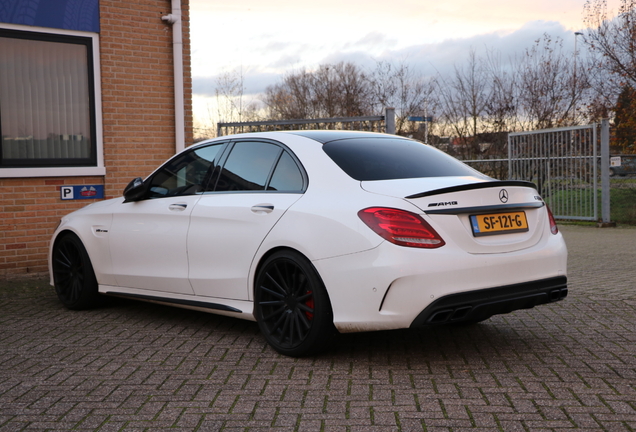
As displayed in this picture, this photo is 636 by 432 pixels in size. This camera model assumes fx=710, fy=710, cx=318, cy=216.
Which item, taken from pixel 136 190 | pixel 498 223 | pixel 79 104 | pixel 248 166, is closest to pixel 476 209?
pixel 498 223

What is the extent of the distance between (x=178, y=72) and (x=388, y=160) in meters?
6.09

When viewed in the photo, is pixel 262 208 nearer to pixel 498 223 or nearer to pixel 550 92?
pixel 498 223

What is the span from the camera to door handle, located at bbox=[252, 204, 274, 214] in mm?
4867

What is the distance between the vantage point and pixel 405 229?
13.8ft

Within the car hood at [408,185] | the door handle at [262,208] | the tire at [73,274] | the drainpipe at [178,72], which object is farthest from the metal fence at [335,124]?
the car hood at [408,185]

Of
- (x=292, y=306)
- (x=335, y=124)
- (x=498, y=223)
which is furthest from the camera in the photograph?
(x=335, y=124)

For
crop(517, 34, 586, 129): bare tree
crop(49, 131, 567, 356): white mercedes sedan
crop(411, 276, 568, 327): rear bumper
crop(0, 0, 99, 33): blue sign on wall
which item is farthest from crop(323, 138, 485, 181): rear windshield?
crop(517, 34, 586, 129): bare tree

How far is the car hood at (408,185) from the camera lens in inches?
172

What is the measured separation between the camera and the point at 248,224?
500 centimetres

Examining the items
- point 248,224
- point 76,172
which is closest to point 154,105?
point 76,172

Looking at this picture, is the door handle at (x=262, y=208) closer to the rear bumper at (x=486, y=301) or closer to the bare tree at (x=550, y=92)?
the rear bumper at (x=486, y=301)

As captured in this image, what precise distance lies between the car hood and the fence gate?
1215cm

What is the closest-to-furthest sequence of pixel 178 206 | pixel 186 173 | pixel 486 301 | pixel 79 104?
pixel 486 301
pixel 178 206
pixel 186 173
pixel 79 104

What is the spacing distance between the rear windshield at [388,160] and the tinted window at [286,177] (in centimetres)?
26
